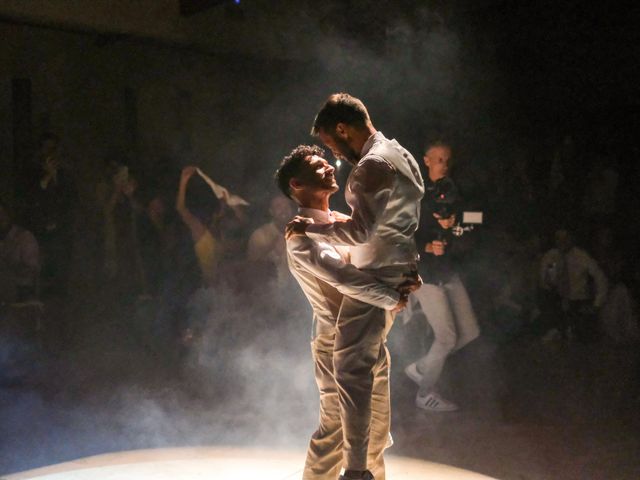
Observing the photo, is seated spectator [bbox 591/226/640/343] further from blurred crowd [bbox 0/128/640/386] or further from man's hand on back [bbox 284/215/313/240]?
man's hand on back [bbox 284/215/313/240]

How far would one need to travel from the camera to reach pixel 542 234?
7.55 m

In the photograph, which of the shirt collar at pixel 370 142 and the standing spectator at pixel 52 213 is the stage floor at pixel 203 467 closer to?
the shirt collar at pixel 370 142

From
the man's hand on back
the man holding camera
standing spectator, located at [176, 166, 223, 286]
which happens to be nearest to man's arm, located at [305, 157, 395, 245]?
the man's hand on back

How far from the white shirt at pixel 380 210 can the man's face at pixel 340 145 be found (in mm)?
75

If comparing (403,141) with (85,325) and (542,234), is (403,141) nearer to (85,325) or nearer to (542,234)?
(542,234)

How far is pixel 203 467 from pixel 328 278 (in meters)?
1.52

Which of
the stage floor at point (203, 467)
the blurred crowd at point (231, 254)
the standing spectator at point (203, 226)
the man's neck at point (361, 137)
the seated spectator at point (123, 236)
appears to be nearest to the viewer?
the man's neck at point (361, 137)

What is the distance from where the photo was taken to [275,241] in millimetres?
6125

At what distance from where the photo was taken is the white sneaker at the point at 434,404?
16.7 ft

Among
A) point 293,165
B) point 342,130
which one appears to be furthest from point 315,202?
point 342,130

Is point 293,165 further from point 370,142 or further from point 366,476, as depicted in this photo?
point 366,476

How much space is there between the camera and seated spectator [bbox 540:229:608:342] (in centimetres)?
683

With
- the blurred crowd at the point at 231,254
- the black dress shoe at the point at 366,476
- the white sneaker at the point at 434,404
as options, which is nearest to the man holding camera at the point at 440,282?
the white sneaker at the point at 434,404

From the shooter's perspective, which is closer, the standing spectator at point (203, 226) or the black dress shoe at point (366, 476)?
the black dress shoe at point (366, 476)
